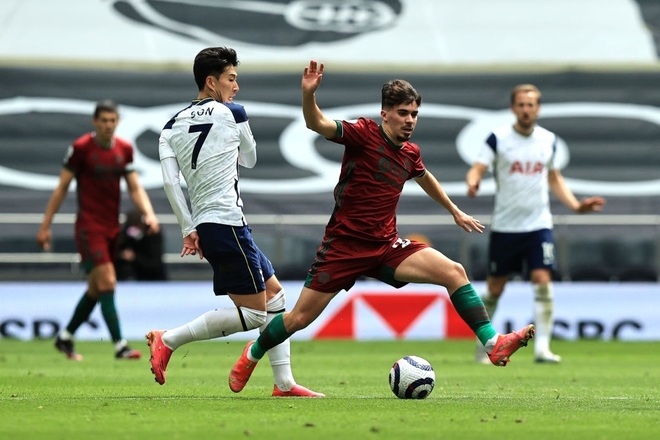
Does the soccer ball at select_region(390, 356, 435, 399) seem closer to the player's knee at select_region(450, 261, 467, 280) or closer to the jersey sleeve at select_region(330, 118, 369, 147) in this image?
the player's knee at select_region(450, 261, 467, 280)

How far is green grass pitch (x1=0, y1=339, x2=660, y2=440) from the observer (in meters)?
5.58

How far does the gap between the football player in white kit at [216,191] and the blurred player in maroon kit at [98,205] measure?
4.59 m

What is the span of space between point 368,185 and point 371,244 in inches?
14.2

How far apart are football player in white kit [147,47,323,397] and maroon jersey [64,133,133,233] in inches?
187

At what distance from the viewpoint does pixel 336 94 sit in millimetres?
21734

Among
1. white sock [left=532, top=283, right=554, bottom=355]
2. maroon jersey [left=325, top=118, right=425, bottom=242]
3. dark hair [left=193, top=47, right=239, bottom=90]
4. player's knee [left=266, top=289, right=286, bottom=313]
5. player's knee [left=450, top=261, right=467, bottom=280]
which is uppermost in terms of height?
dark hair [left=193, top=47, right=239, bottom=90]

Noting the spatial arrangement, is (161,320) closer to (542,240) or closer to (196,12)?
(542,240)

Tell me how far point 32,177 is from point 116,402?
13260 mm

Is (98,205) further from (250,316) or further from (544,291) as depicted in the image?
(250,316)

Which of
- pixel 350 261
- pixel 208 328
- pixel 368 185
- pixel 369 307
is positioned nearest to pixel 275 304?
pixel 208 328

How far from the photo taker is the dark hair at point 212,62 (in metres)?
7.36

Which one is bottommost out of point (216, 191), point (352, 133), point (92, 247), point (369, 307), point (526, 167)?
point (369, 307)

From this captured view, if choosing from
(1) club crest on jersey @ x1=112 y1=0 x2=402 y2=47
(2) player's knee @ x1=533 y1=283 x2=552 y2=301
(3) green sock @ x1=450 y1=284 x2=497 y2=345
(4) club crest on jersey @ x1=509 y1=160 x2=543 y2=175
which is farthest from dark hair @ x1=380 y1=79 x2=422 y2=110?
(1) club crest on jersey @ x1=112 y1=0 x2=402 y2=47

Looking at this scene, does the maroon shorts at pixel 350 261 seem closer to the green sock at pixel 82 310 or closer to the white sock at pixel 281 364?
the white sock at pixel 281 364
